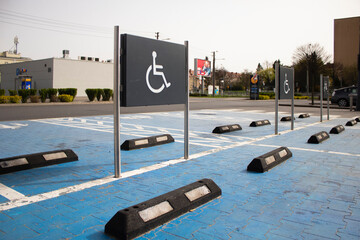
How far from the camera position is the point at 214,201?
364 cm

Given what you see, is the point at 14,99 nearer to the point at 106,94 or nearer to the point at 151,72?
the point at 106,94

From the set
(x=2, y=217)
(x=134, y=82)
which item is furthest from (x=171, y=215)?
(x=134, y=82)

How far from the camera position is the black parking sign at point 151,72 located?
456 cm

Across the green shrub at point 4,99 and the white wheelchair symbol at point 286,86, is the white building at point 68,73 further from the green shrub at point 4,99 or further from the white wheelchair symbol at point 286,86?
the white wheelchair symbol at point 286,86

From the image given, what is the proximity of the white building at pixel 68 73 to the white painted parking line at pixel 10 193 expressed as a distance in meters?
44.3

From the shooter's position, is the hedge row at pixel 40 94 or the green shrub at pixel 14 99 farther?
the hedge row at pixel 40 94

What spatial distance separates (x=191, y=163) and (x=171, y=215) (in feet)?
8.15

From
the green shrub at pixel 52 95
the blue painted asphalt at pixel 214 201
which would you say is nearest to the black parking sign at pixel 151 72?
the blue painted asphalt at pixel 214 201

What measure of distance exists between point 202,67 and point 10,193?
232ft

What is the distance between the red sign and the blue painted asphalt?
6336cm

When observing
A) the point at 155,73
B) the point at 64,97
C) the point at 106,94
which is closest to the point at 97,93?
the point at 106,94

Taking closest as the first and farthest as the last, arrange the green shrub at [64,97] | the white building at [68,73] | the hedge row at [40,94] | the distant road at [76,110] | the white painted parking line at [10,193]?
the white painted parking line at [10,193]
the distant road at [76,110]
the hedge row at [40,94]
the green shrub at [64,97]
the white building at [68,73]

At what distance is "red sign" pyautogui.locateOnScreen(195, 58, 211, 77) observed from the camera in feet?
228

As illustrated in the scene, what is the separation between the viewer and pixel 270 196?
3.83 metres
